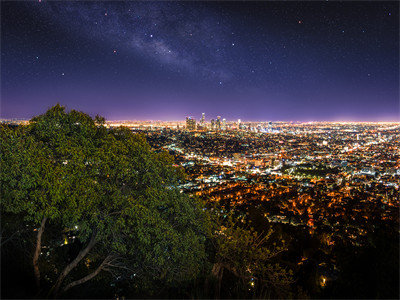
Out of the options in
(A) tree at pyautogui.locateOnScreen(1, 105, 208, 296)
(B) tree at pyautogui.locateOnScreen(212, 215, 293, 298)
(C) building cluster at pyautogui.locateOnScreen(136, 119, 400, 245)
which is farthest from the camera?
(C) building cluster at pyautogui.locateOnScreen(136, 119, 400, 245)

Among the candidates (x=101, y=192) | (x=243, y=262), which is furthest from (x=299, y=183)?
(x=101, y=192)

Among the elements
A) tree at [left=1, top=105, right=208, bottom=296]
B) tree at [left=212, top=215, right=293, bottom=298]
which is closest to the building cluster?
tree at [left=1, top=105, right=208, bottom=296]

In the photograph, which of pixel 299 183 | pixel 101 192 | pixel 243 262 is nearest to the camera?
pixel 101 192

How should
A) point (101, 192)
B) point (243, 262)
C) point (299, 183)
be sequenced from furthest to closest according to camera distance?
1. point (299, 183)
2. point (243, 262)
3. point (101, 192)

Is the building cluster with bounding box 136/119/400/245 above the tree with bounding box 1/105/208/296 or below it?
Result: below

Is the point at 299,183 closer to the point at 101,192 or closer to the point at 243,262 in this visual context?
the point at 243,262

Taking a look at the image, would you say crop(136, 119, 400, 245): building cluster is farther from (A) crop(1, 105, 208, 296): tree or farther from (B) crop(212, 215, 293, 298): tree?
(B) crop(212, 215, 293, 298): tree

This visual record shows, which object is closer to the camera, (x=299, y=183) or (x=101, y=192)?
→ (x=101, y=192)

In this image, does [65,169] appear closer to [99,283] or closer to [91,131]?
[91,131]
